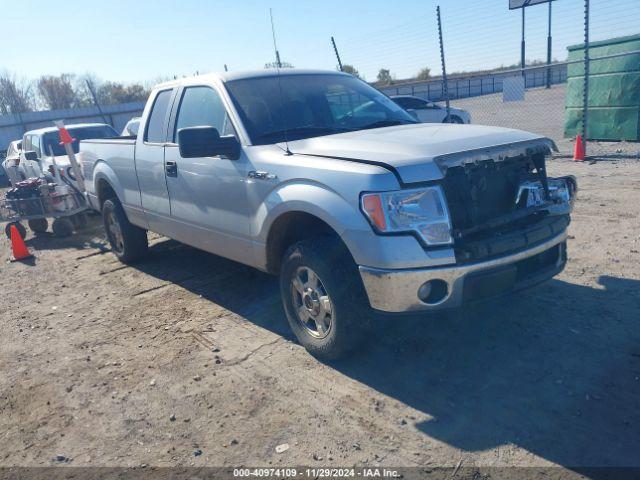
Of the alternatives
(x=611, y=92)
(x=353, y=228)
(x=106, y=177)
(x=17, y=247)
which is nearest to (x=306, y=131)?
(x=353, y=228)

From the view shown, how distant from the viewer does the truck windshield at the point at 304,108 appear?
425 centimetres

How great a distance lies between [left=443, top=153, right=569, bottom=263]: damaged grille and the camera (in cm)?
325

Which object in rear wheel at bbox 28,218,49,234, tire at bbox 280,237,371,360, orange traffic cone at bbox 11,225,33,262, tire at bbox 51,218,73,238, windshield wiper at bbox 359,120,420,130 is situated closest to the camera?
tire at bbox 280,237,371,360

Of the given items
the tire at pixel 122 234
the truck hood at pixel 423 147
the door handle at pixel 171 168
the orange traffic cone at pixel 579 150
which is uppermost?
the truck hood at pixel 423 147

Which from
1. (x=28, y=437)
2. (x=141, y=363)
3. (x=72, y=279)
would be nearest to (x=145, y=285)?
(x=72, y=279)

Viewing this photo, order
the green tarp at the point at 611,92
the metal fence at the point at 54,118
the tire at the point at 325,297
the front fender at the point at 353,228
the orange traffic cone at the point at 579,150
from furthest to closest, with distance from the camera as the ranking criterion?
the metal fence at the point at 54,118 → the green tarp at the point at 611,92 → the orange traffic cone at the point at 579,150 → the tire at the point at 325,297 → the front fender at the point at 353,228

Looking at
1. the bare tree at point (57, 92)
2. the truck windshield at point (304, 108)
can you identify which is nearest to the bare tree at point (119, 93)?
the bare tree at point (57, 92)

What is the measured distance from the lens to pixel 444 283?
3.16 metres

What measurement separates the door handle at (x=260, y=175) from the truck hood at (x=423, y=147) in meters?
0.26

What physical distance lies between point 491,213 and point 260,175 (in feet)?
5.39

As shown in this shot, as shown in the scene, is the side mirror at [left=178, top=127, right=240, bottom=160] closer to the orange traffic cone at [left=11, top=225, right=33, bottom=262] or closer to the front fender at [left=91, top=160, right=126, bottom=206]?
the front fender at [left=91, top=160, right=126, bottom=206]

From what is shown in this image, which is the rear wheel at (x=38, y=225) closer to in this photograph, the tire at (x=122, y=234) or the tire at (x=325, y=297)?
the tire at (x=122, y=234)

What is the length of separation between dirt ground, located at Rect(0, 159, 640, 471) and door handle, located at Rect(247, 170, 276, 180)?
130 centimetres

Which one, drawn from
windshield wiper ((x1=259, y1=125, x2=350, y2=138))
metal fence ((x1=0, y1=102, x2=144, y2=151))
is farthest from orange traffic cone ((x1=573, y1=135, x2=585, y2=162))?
metal fence ((x1=0, y1=102, x2=144, y2=151))
